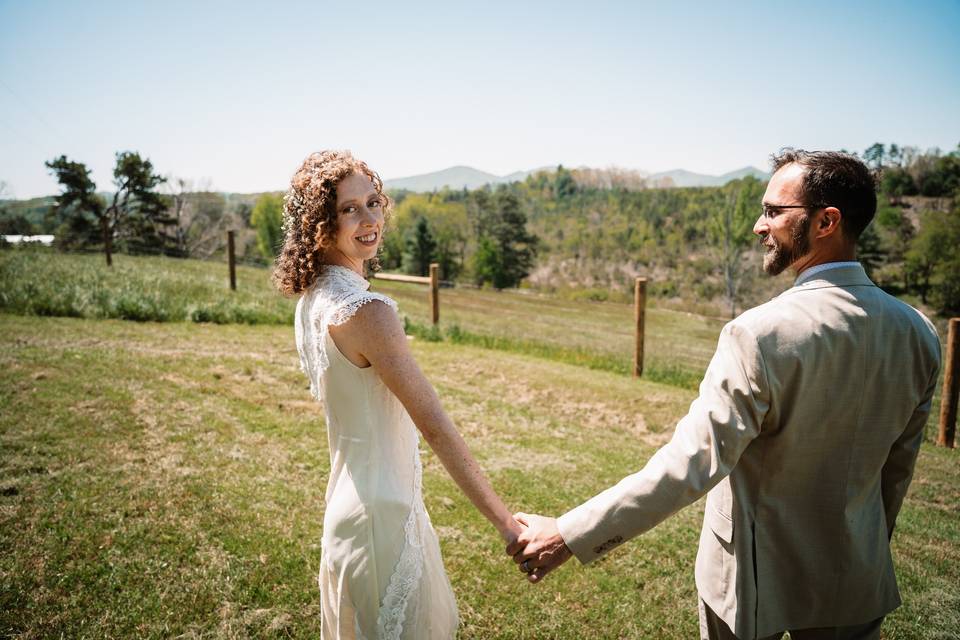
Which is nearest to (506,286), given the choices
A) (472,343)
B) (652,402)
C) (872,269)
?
(872,269)

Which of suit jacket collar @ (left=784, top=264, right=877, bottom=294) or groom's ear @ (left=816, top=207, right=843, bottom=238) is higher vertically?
groom's ear @ (left=816, top=207, right=843, bottom=238)

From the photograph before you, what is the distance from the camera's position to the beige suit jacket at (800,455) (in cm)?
153

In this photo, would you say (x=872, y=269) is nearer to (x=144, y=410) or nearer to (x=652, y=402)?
(x=652, y=402)

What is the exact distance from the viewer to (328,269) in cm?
189

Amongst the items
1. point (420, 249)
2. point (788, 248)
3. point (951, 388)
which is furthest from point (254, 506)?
point (420, 249)

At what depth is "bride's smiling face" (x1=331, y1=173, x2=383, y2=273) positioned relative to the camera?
6.22 ft

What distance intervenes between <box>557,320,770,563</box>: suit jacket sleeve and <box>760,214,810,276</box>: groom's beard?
15.5 inches

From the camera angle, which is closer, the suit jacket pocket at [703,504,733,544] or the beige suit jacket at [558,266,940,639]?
the beige suit jacket at [558,266,940,639]

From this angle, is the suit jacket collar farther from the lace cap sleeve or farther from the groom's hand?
the lace cap sleeve

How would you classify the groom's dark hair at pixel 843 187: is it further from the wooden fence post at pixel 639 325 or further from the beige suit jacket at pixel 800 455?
the wooden fence post at pixel 639 325

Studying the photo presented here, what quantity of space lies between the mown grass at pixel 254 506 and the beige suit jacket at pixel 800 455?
1671 mm

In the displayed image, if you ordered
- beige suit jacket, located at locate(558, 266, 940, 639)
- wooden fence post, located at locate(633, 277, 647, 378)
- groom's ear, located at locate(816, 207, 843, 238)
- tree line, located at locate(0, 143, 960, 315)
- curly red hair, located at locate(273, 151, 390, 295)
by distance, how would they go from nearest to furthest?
beige suit jacket, located at locate(558, 266, 940, 639) → groom's ear, located at locate(816, 207, 843, 238) → curly red hair, located at locate(273, 151, 390, 295) → wooden fence post, located at locate(633, 277, 647, 378) → tree line, located at locate(0, 143, 960, 315)

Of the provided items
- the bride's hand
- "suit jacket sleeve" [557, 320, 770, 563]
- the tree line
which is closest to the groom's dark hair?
"suit jacket sleeve" [557, 320, 770, 563]

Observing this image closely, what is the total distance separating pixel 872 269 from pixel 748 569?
57951mm
